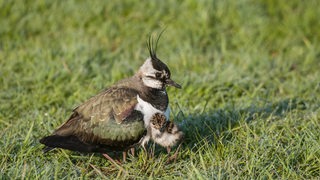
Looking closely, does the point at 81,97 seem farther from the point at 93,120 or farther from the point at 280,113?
the point at 280,113

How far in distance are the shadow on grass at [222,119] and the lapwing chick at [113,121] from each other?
21.8 inches

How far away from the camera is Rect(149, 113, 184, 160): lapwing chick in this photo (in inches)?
191

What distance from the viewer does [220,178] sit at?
4.45 metres

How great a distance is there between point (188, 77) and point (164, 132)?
2.11 m

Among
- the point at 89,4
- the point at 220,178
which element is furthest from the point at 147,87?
→ the point at 89,4

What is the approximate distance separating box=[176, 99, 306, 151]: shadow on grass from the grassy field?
16mm

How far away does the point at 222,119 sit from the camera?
228 inches

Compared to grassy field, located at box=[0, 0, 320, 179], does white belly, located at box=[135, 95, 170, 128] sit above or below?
above

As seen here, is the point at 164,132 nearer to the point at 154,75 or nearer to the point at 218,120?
the point at 154,75

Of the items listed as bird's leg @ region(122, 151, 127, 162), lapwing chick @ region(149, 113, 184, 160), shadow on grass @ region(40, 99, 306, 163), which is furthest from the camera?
shadow on grass @ region(40, 99, 306, 163)

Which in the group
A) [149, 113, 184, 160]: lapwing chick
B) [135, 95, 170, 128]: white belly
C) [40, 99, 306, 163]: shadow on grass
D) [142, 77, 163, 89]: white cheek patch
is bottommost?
[40, 99, 306, 163]: shadow on grass

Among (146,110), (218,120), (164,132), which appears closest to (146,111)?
(146,110)

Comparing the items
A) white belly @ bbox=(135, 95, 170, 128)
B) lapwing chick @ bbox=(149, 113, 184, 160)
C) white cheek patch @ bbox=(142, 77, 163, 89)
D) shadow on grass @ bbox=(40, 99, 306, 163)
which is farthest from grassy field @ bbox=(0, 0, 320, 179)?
white cheek patch @ bbox=(142, 77, 163, 89)

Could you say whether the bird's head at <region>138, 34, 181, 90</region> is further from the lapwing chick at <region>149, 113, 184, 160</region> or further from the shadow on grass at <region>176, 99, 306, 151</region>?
the shadow on grass at <region>176, 99, 306, 151</region>
